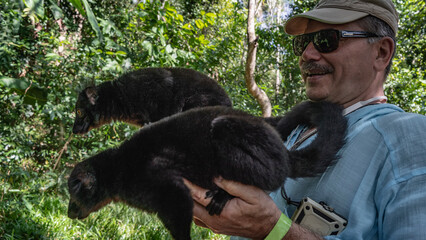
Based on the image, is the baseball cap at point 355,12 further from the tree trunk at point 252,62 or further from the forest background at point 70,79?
the tree trunk at point 252,62

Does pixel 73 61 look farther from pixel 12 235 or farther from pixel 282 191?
pixel 282 191

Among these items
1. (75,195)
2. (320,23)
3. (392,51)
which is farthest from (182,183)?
(392,51)

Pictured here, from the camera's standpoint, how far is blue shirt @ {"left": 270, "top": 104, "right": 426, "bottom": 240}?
53.3 inches

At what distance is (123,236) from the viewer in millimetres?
4895

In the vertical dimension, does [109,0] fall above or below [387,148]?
above

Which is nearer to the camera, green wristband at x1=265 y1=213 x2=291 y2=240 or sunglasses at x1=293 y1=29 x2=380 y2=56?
green wristband at x1=265 y1=213 x2=291 y2=240

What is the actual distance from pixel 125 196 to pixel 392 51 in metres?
1.93

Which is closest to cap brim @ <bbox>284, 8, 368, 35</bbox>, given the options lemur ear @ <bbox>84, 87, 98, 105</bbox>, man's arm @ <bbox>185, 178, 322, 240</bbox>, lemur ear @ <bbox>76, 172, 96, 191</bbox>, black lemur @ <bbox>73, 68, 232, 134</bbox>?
man's arm @ <bbox>185, 178, 322, 240</bbox>

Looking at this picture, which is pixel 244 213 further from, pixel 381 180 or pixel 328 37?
pixel 328 37

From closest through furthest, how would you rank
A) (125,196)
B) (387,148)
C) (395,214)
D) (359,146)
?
(395,214)
(387,148)
(359,146)
(125,196)

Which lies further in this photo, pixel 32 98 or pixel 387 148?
pixel 32 98

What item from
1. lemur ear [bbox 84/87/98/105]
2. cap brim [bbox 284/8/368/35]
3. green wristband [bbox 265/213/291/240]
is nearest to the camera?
green wristband [bbox 265/213/291/240]

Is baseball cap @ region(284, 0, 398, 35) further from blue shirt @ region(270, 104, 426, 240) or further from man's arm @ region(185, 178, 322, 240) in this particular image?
man's arm @ region(185, 178, 322, 240)

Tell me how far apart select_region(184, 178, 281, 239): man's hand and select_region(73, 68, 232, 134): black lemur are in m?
2.55
